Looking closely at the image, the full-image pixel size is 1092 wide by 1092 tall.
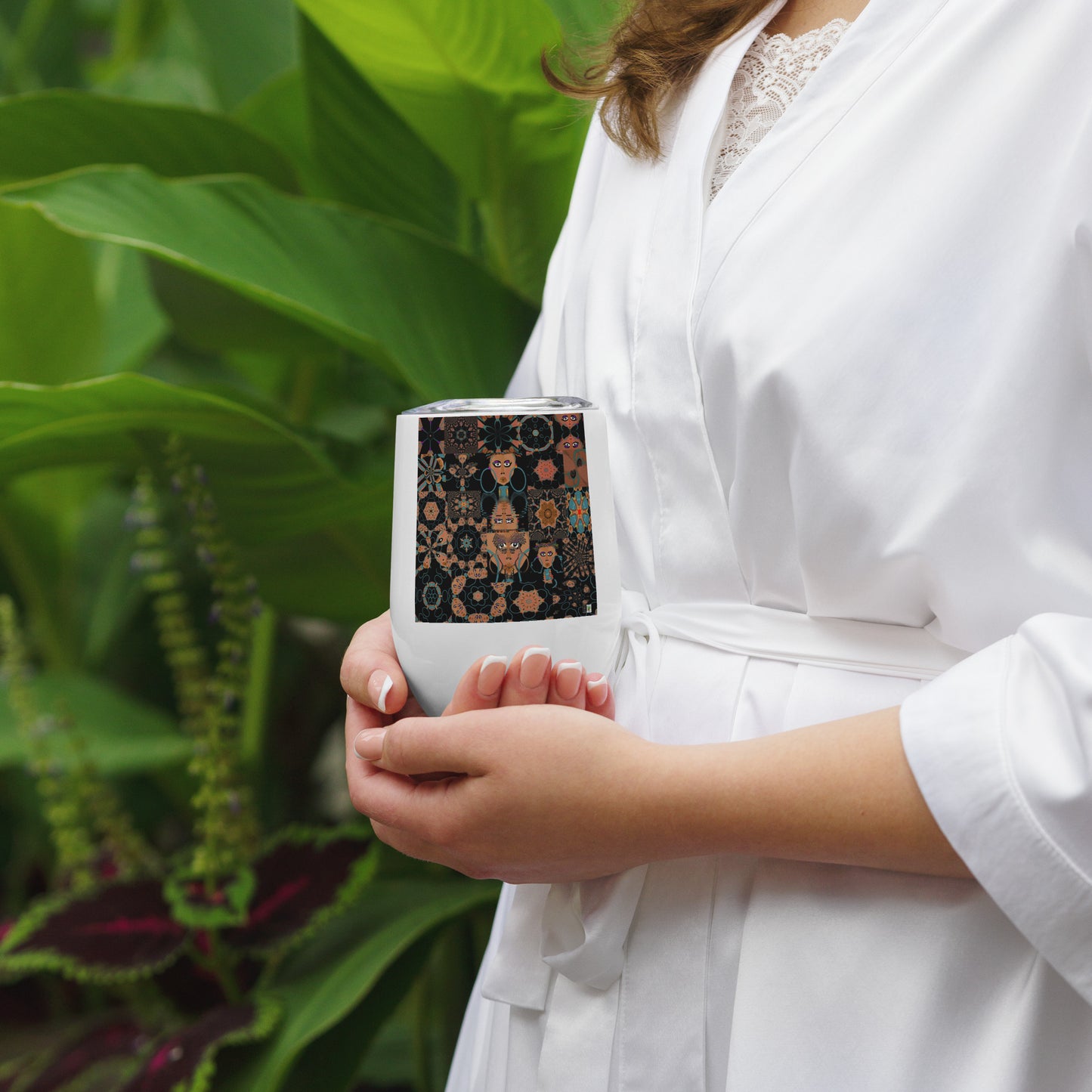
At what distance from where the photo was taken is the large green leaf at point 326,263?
78cm

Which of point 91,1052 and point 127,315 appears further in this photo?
point 127,315

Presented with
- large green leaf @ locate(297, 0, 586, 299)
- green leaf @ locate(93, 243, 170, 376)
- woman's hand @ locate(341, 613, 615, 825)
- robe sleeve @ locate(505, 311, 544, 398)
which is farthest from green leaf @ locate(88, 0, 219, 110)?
woman's hand @ locate(341, 613, 615, 825)

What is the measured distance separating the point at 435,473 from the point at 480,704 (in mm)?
95

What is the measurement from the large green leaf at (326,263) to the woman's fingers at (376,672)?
0.33 meters

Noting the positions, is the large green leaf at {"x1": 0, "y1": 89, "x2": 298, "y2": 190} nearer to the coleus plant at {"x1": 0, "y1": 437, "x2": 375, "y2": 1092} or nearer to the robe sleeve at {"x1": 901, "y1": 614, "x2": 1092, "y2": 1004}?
the coleus plant at {"x1": 0, "y1": 437, "x2": 375, "y2": 1092}

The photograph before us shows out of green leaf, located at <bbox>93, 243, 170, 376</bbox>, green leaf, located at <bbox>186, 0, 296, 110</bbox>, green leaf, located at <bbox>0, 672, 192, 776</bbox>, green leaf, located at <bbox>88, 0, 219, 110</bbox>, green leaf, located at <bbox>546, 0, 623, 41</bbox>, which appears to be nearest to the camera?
green leaf, located at <bbox>546, 0, 623, 41</bbox>

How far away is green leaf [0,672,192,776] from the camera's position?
1112 millimetres

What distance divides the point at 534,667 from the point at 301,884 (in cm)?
64

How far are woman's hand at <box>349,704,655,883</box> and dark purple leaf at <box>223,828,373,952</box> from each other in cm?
54

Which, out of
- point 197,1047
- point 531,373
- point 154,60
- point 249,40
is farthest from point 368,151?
point 154,60

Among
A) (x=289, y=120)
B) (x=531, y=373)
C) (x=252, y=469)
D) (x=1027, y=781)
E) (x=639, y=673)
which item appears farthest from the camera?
(x=289, y=120)

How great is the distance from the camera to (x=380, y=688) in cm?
48

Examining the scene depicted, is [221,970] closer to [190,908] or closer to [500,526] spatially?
[190,908]

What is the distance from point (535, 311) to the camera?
3.38 ft
